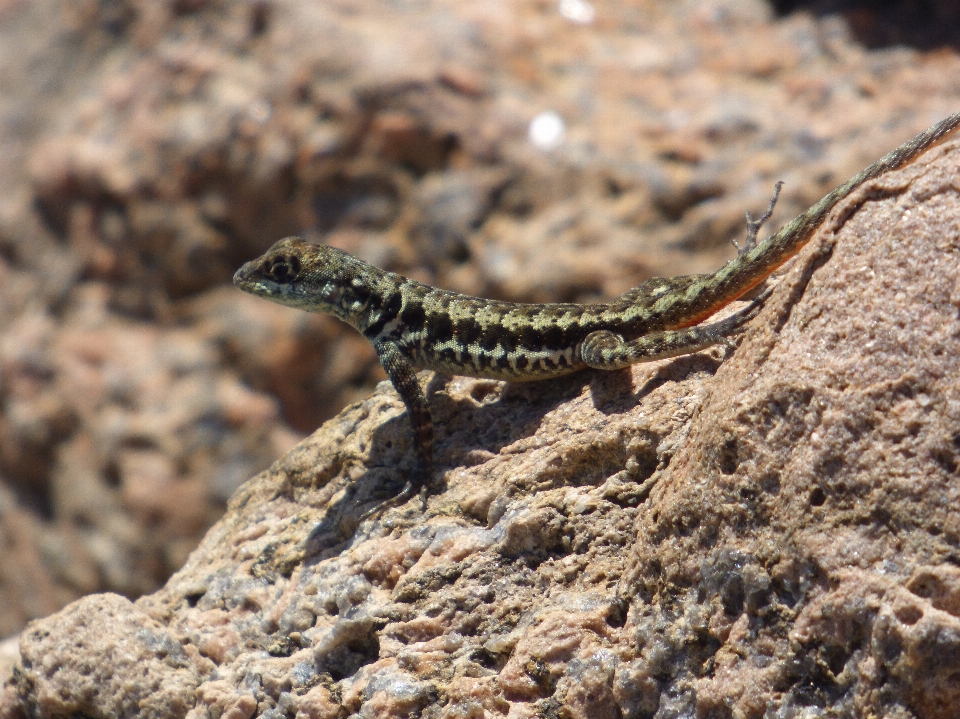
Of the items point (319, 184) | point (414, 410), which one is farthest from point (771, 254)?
point (319, 184)

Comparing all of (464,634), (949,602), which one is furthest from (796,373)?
(464,634)

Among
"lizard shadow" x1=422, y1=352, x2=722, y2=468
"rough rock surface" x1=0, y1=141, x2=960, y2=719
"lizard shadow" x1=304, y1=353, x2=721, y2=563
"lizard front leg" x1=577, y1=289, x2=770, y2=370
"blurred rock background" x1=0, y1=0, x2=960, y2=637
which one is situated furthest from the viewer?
"blurred rock background" x1=0, y1=0, x2=960, y2=637

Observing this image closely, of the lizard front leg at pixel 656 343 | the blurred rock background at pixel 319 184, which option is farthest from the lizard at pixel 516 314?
the blurred rock background at pixel 319 184

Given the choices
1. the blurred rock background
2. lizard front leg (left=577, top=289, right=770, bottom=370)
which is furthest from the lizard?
the blurred rock background

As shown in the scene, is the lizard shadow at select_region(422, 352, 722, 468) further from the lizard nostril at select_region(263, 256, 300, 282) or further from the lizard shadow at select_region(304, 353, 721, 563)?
the lizard nostril at select_region(263, 256, 300, 282)

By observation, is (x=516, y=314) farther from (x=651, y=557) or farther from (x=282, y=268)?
(x=651, y=557)

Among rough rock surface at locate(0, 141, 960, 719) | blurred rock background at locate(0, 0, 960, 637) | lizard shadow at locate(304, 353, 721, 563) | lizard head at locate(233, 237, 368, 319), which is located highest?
blurred rock background at locate(0, 0, 960, 637)
